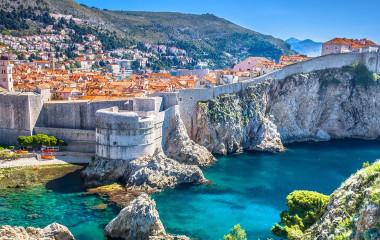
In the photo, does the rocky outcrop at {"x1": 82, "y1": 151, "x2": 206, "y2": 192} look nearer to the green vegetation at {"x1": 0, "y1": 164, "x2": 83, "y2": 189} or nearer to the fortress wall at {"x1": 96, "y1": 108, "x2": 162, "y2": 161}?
the fortress wall at {"x1": 96, "y1": 108, "x2": 162, "y2": 161}

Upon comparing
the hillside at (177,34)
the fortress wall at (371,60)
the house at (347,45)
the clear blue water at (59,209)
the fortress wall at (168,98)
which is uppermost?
the hillside at (177,34)

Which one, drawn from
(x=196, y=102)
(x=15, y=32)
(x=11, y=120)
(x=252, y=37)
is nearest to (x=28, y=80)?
(x=11, y=120)

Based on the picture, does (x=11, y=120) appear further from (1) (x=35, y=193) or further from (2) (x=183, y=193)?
(2) (x=183, y=193)

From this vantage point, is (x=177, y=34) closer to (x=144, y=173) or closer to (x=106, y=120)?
(x=106, y=120)

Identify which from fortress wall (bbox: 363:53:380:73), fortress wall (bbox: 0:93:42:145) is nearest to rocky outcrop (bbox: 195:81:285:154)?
fortress wall (bbox: 0:93:42:145)

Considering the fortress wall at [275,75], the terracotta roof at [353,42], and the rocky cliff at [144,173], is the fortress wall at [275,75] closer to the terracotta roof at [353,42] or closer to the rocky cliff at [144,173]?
the terracotta roof at [353,42]

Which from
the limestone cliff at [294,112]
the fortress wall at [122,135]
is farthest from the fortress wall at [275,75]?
the fortress wall at [122,135]

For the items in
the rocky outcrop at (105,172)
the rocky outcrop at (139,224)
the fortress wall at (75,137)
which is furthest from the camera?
the fortress wall at (75,137)

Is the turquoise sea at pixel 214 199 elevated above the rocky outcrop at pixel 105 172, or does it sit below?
below
